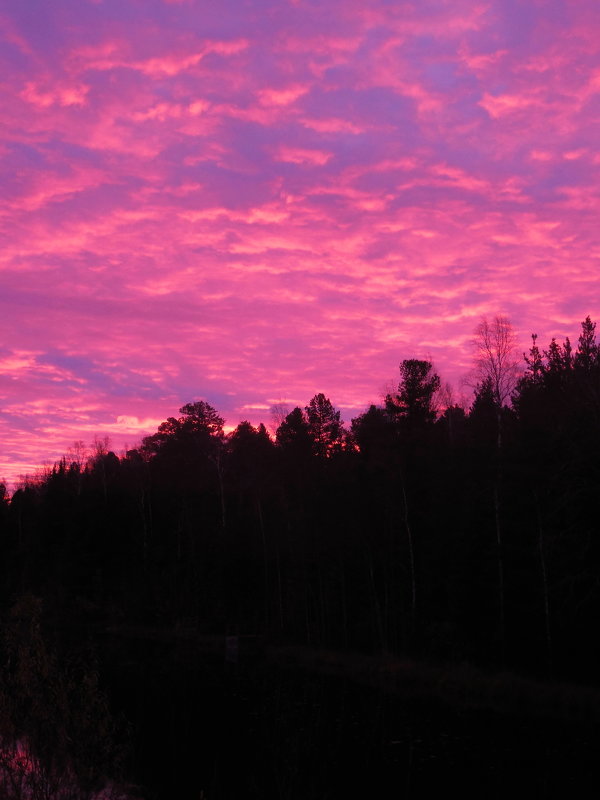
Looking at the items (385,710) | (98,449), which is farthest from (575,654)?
(98,449)

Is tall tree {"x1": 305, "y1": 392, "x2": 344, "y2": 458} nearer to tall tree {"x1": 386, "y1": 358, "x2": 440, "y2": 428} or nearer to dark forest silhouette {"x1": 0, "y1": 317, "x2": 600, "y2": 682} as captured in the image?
dark forest silhouette {"x1": 0, "y1": 317, "x2": 600, "y2": 682}

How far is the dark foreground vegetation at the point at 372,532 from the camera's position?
103ft

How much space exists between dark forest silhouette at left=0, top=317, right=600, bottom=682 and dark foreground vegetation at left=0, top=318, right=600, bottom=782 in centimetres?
14

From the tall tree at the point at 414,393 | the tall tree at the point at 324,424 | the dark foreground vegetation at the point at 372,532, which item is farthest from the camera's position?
the tall tree at the point at 324,424

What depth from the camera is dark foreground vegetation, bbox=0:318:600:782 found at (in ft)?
103

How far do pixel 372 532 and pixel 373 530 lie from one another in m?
0.15

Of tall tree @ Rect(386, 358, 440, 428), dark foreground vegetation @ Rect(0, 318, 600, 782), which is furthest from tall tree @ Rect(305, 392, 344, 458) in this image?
tall tree @ Rect(386, 358, 440, 428)

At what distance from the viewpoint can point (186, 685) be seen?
37.2 metres

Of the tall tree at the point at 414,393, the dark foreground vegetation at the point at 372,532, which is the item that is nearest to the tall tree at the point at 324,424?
the dark foreground vegetation at the point at 372,532

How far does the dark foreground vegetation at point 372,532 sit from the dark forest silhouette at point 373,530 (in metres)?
0.14

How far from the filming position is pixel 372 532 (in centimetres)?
4497

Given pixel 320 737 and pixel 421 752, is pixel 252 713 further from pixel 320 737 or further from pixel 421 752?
pixel 421 752

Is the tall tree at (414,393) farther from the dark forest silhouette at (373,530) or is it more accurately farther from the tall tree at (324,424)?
the tall tree at (324,424)

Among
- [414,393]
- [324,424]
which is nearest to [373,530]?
[414,393]
